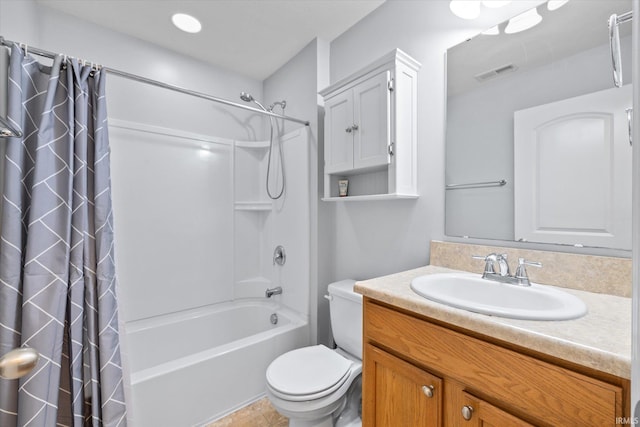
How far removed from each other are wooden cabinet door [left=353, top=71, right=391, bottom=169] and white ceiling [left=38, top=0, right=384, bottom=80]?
0.64 meters

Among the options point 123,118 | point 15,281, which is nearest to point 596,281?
point 15,281

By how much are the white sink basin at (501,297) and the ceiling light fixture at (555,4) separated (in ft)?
3.55

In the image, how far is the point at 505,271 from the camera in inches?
40.8

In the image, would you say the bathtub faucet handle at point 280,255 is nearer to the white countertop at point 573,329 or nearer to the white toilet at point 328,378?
the white toilet at point 328,378

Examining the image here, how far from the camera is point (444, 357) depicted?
0.78m

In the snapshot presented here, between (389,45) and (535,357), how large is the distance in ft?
5.66

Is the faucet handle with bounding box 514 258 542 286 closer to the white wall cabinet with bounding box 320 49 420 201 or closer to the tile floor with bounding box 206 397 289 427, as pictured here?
the white wall cabinet with bounding box 320 49 420 201

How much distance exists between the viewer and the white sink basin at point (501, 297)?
704mm

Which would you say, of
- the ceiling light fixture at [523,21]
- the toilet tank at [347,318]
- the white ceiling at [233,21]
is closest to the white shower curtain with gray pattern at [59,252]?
the white ceiling at [233,21]

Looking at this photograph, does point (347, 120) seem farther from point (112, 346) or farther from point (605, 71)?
point (112, 346)

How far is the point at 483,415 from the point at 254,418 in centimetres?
141

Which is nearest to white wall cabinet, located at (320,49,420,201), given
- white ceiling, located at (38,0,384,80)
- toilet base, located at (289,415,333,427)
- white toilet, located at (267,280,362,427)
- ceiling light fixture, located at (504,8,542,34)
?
ceiling light fixture, located at (504,8,542,34)

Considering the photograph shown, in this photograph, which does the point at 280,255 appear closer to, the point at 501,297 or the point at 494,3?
the point at 501,297

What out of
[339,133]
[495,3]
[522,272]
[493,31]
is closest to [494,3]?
[495,3]
